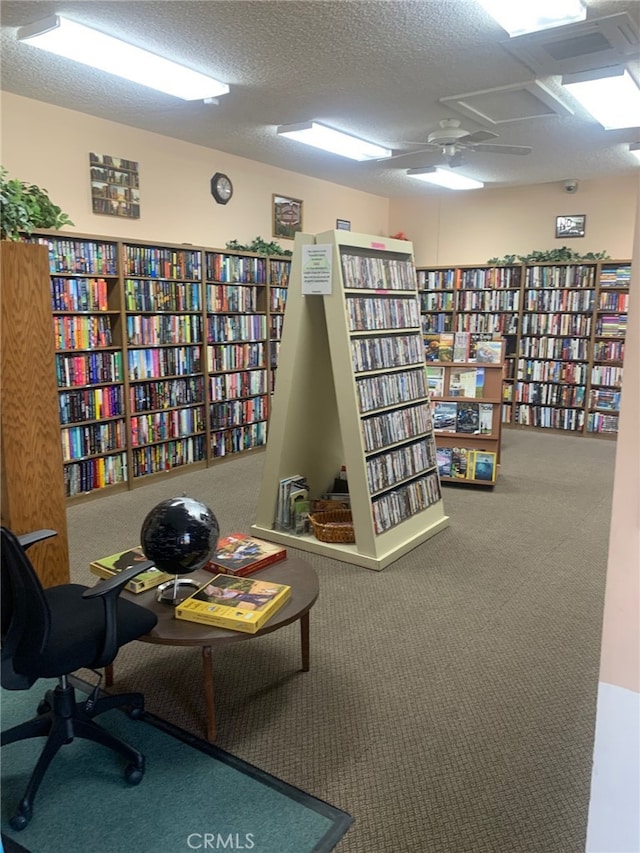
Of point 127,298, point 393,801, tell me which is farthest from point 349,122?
point 393,801

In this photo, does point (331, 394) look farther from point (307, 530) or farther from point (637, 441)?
A: point (637, 441)

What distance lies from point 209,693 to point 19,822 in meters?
0.63

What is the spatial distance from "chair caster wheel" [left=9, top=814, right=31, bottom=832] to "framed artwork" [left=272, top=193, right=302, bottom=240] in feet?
19.4

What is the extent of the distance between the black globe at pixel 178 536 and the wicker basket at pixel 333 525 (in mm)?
1589

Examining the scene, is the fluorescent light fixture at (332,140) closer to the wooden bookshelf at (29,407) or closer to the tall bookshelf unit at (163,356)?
the tall bookshelf unit at (163,356)

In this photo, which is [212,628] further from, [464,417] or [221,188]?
[221,188]

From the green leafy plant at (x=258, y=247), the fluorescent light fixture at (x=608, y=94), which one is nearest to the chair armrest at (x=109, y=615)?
the fluorescent light fixture at (x=608, y=94)

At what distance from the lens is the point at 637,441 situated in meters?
0.75

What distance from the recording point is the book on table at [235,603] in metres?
1.95

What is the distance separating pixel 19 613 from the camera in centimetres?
168

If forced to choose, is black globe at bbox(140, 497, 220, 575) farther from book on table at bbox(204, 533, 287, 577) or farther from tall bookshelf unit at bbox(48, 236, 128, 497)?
tall bookshelf unit at bbox(48, 236, 128, 497)

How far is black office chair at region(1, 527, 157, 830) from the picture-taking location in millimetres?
1669

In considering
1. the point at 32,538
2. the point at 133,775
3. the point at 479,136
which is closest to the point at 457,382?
the point at 479,136

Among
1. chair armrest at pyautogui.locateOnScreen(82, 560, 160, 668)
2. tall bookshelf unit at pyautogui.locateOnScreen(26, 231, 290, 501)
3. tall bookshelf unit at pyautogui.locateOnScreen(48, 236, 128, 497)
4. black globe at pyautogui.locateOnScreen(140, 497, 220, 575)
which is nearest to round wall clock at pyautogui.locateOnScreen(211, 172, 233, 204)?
tall bookshelf unit at pyautogui.locateOnScreen(26, 231, 290, 501)
